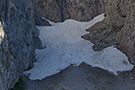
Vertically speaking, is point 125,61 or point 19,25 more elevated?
point 19,25

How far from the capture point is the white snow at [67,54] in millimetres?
19719

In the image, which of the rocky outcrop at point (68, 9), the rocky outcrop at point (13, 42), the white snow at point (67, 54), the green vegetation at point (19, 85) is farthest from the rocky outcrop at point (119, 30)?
the green vegetation at point (19, 85)

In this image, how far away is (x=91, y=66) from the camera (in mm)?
20531

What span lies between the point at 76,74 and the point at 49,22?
2397 centimetres

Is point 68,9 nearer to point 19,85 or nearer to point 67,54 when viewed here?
point 67,54

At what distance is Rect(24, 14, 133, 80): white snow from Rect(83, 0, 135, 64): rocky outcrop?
1.20 meters

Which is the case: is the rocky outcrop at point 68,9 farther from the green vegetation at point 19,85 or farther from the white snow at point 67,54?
the green vegetation at point 19,85

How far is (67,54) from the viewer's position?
25109 millimetres

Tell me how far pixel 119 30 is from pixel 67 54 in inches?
377

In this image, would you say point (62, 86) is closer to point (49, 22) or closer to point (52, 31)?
point (52, 31)

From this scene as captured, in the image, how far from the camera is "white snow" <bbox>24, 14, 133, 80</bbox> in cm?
1972

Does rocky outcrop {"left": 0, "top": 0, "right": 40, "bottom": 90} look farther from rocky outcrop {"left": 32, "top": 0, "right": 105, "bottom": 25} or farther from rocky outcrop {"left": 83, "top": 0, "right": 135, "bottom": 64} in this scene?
rocky outcrop {"left": 32, "top": 0, "right": 105, "bottom": 25}

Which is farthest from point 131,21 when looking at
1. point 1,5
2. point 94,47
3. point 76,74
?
point 1,5

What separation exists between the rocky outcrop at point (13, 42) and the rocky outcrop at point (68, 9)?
1938 centimetres
